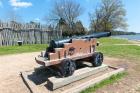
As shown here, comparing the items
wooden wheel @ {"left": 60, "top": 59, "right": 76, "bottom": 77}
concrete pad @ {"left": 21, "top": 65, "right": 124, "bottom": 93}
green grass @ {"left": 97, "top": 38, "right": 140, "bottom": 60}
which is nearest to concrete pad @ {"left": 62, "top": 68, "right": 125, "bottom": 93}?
concrete pad @ {"left": 21, "top": 65, "right": 124, "bottom": 93}

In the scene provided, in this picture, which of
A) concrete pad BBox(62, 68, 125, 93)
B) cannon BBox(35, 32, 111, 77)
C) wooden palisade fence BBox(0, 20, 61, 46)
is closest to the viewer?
concrete pad BBox(62, 68, 125, 93)

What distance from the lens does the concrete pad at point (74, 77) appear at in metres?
4.93

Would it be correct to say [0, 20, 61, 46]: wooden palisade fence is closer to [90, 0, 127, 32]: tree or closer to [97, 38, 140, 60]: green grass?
[97, 38, 140, 60]: green grass

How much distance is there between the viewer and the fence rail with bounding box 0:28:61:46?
1496cm

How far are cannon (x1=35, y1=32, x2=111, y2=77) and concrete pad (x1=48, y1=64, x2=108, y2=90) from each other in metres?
0.14

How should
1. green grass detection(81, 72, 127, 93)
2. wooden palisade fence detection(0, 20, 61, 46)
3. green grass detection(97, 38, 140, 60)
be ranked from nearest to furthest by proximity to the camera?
1. green grass detection(81, 72, 127, 93)
2. green grass detection(97, 38, 140, 60)
3. wooden palisade fence detection(0, 20, 61, 46)

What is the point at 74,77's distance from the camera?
211 inches

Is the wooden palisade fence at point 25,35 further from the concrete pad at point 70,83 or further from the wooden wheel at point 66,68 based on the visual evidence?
the wooden wheel at point 66,68

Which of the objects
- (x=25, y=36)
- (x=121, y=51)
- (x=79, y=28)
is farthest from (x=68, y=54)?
(x=79, y=28)

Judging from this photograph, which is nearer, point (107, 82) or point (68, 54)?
point (107, 82)

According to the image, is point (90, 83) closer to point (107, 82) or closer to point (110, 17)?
point (107, 82)

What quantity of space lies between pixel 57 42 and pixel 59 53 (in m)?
0.34

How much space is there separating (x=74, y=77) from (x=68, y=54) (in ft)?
2.14

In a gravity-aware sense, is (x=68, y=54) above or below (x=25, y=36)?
below
